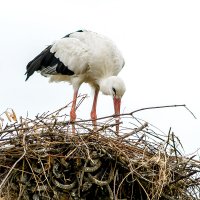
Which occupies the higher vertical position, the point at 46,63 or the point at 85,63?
the point at 85,63

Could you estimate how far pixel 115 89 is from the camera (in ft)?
31.2

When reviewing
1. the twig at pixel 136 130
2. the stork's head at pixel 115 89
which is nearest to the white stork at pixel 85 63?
the stork's head at pixel 115 89

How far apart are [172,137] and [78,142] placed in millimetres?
818

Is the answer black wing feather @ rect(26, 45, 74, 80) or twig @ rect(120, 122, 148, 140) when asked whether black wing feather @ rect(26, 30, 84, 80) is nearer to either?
black wing feather @ rect(26, 45, 74, 80)

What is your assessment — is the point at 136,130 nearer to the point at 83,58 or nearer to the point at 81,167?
the point at 81,167

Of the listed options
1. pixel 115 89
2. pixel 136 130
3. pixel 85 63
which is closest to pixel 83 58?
pixel 85 63

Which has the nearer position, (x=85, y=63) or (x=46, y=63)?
(x=85, y=63)

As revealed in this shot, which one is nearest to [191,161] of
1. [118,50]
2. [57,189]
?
[57,189]

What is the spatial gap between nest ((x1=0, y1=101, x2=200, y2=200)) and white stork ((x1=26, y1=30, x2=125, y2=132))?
2.91 metres

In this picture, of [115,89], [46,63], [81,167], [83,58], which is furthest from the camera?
[46,63]

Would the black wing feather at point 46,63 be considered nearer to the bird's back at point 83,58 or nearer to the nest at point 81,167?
the bird's back at point 83,58

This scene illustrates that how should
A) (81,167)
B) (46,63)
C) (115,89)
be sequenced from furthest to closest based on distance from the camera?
(46,63), (115,89), (81,167)

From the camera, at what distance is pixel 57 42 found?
34.8ft

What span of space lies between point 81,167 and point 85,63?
3.80 meters
